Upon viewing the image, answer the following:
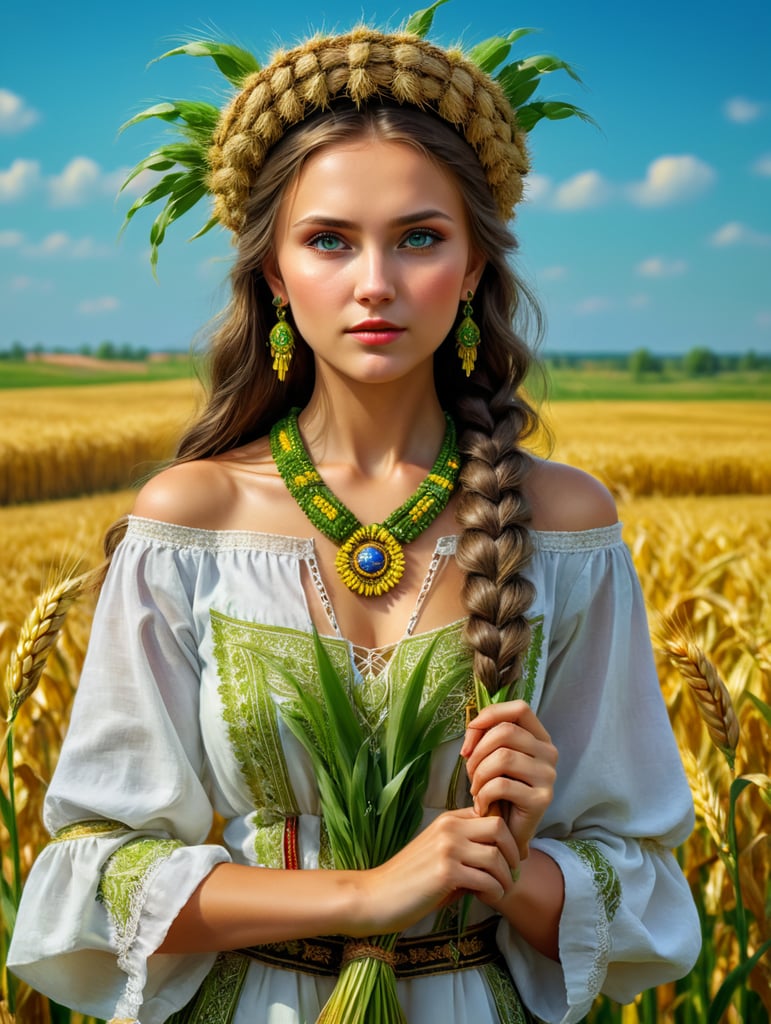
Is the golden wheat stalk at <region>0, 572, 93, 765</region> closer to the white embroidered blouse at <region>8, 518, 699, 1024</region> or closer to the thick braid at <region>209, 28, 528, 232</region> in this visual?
the white embroidered blouse at <region>8, 518, 699, 1024</region>

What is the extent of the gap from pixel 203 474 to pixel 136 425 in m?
12.2

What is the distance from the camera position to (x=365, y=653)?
64.7 inches

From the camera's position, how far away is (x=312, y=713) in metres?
1.55

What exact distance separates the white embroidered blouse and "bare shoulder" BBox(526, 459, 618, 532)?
0.06m

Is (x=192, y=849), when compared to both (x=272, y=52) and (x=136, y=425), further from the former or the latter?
(x=136, y=425)

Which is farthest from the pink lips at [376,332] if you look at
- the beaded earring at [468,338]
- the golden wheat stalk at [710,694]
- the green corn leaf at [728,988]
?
the green corn leaf at [728,988]

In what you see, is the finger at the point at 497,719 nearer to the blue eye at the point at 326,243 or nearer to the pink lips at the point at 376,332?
the pink lips at the point at 376,332

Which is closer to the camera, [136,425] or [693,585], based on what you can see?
[693,585]

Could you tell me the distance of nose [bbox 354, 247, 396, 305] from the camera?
1.55m

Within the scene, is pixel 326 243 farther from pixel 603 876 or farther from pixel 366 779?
pixel 603 876

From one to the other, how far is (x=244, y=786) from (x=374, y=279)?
2.27ft

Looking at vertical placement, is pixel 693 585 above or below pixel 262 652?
below

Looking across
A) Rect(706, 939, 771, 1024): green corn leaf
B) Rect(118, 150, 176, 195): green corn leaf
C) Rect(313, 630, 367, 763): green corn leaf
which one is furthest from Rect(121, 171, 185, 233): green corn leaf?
Rect(706, 939, 771, 1024): green corn leaf

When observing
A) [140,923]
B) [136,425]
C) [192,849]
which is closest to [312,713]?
[192,849]
